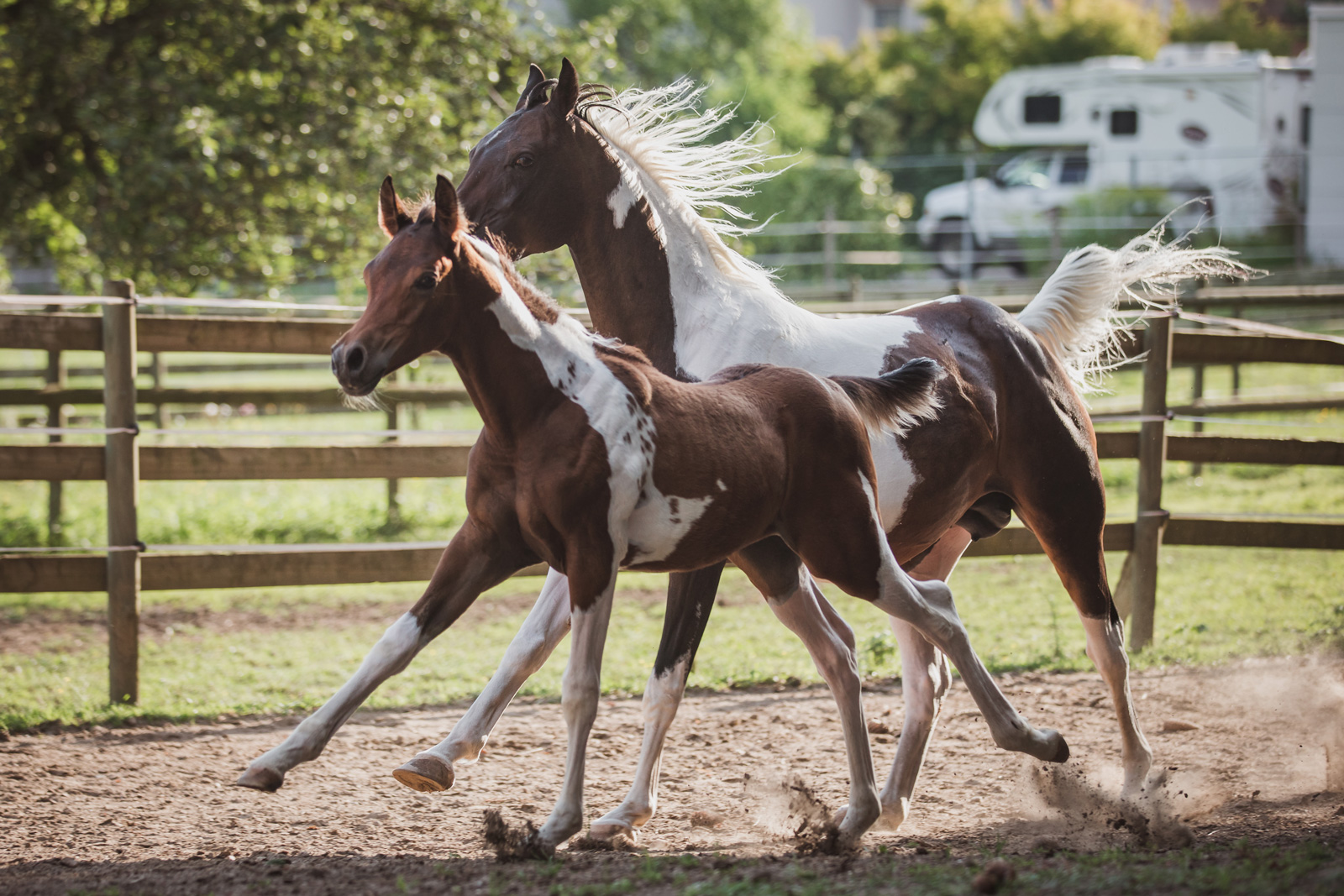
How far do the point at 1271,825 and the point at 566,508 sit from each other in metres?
2.40

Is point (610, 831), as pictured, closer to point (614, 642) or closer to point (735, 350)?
point (735, 350)

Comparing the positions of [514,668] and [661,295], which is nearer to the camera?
[514,668]

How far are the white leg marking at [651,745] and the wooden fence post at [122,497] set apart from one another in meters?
2.74

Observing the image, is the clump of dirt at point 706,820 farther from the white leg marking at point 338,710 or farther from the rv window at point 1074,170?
the rv window at point 1074,170

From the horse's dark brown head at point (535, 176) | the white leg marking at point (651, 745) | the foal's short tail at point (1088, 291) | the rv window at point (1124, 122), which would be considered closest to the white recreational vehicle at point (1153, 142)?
the rv window at point (1124, 122)

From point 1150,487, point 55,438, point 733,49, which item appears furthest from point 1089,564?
point 733,49

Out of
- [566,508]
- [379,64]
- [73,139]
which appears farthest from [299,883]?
[73,139]

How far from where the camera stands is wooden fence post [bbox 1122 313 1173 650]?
20.5ft

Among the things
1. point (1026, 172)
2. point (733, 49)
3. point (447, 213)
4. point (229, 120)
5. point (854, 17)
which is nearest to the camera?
point (447, 213)

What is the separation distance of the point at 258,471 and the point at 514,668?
261 cm

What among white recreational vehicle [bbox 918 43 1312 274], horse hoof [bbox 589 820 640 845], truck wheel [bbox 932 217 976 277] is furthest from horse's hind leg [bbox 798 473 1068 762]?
truck wheel [bbox 932 217 976 277]

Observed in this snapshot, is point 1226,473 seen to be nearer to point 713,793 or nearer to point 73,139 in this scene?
point 713,793

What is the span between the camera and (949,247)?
21.3 m

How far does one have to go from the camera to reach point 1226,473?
10.9m
